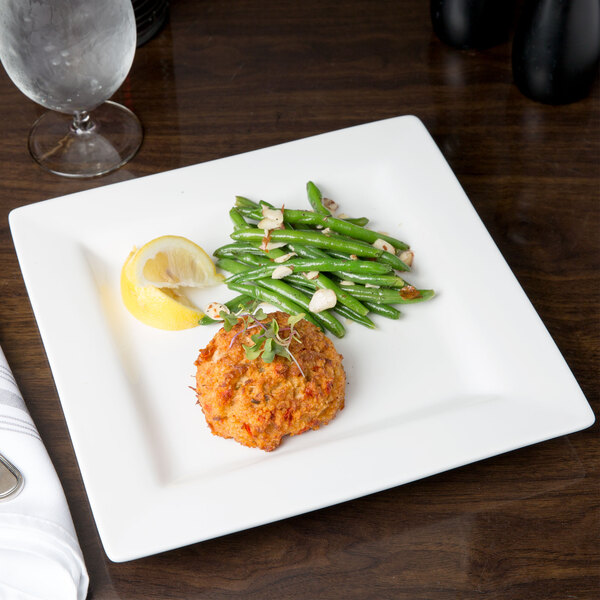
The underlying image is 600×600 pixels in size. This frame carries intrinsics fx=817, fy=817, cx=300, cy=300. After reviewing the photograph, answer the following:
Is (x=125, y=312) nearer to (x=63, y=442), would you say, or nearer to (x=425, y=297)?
(x=63, y=442)

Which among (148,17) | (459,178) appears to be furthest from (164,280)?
(148,17)

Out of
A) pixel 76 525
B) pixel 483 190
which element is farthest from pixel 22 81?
pixel 483 190

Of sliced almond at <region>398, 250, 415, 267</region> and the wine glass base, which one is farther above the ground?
the wine glass base

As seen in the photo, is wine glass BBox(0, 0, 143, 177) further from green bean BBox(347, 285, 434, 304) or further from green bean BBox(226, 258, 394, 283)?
green bean BBox(347, 285, 434, 304)

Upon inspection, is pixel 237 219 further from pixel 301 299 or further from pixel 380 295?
pixel 380 295

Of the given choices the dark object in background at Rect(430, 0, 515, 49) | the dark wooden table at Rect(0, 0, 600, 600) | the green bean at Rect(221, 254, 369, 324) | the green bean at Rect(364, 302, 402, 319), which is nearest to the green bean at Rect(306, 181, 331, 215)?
the green bean at Rect(221, 254, 369, 324)

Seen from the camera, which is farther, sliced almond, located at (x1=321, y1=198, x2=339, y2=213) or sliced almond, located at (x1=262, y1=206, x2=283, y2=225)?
sliced almond, located at (x1=321, y1=198, x2=339, y2=213)

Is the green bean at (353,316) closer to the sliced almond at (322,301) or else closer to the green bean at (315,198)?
the sliced almond at (322,301)

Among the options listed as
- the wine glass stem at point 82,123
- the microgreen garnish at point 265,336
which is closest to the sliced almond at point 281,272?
the microgreen garnish at point 265,336
